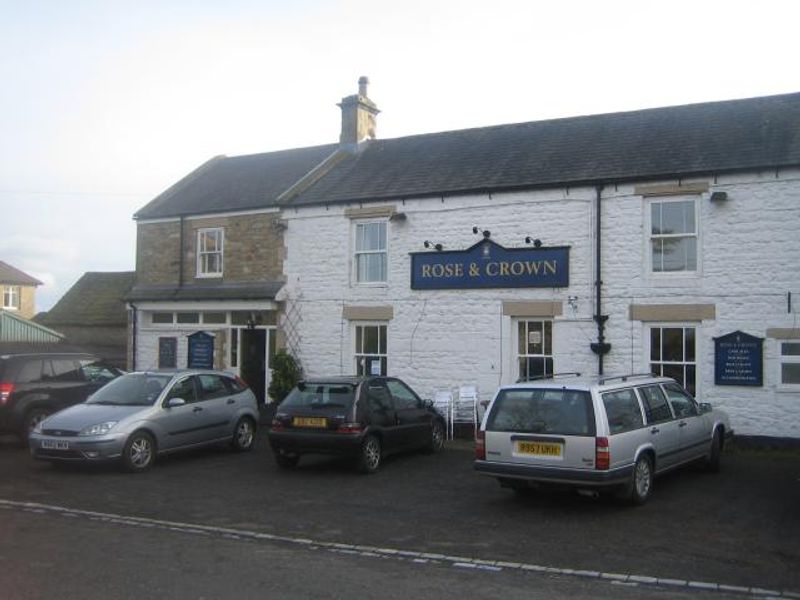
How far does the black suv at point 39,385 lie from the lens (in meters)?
15.2

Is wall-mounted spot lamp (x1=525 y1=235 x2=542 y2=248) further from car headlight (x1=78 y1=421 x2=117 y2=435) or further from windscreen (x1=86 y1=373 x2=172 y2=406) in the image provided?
car headlight (x1=78 y1=421 x2=117 y2=435)

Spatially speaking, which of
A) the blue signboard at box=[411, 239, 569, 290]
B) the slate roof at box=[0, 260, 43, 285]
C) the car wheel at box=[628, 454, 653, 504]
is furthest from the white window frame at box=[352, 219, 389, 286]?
the slate roof at box=[0, 260, 43, 285]

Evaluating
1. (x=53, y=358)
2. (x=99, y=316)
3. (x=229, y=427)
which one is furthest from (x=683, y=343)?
(x=99, y=316)

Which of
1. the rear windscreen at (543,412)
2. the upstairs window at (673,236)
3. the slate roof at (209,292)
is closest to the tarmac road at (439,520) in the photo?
the rear windscreen at (543,412)

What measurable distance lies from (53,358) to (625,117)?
44.2 ft

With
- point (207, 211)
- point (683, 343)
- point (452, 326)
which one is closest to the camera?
point (683, 343)

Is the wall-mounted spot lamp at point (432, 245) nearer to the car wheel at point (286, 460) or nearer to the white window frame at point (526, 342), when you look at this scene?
→ the white window frame at point (526, 342)

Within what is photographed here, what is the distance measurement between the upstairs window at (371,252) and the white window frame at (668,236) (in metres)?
5.92

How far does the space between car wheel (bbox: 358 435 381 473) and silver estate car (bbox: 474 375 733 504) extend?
98.7 inches

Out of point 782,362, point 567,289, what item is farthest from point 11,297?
point 782,362

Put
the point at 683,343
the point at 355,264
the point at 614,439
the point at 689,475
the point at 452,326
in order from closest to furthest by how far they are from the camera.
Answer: the point at 614,439 < the point at 689,475 < the point at 683,343 < the point at 452,326 < the point at 355,264

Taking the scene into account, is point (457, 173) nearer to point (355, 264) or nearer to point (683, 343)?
point (355, 264)

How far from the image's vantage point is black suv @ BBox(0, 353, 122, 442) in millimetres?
15195

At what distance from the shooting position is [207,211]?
2208 cm
